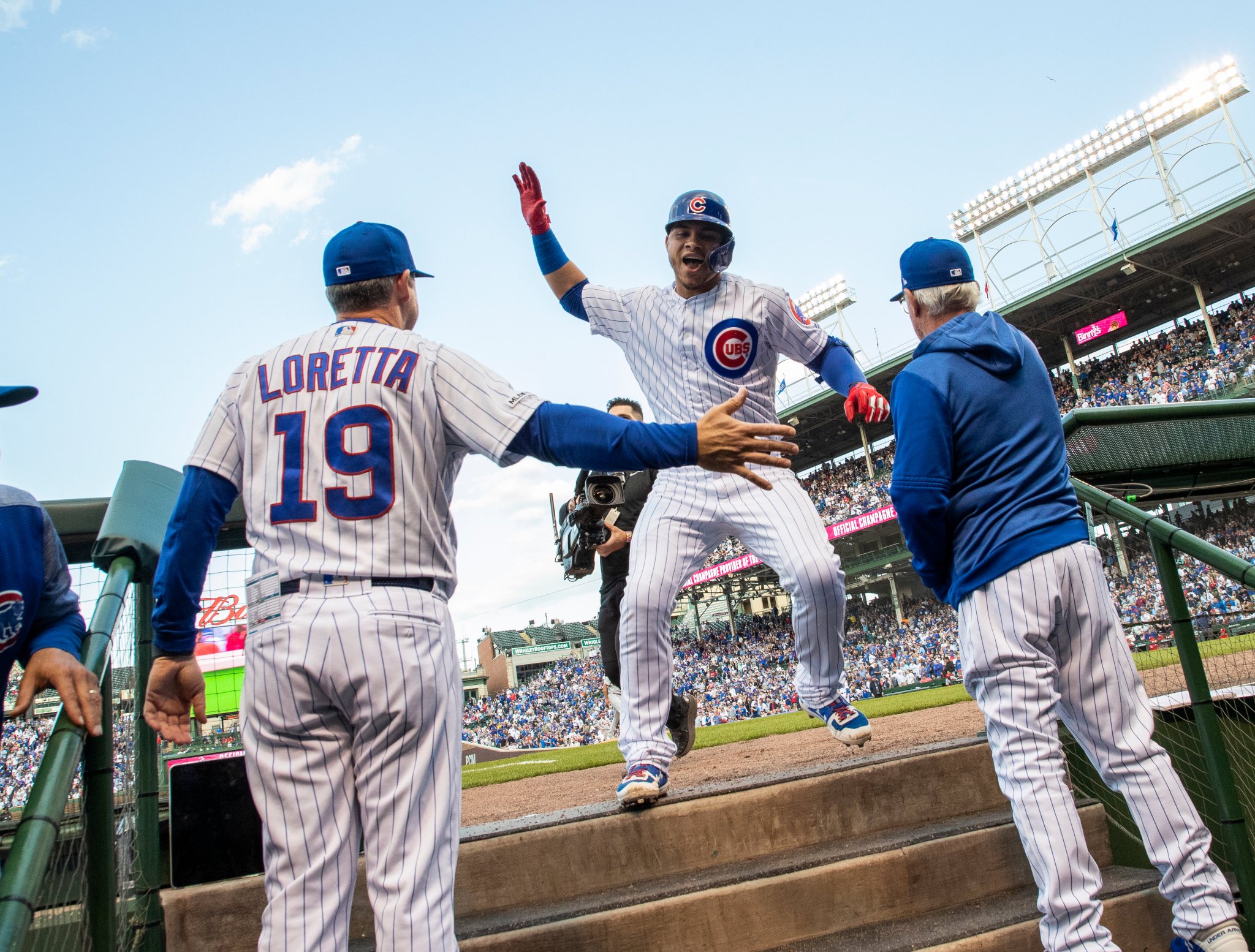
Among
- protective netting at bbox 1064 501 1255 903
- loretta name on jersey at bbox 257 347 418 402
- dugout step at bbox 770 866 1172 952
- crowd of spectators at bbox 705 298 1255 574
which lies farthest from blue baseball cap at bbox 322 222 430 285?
crowd of spectators at bbox 705 298 1255 574

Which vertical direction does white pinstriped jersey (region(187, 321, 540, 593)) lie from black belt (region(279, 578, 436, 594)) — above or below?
above

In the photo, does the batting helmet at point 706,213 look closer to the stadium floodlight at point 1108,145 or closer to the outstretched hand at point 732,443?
the outstretched hand at point 732,443

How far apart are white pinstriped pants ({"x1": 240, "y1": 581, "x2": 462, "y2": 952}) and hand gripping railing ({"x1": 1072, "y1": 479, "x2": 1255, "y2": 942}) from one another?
2168 millimetres

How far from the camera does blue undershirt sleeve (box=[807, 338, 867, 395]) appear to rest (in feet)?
11.0

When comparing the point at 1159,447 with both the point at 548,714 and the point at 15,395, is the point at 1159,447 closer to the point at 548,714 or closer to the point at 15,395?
the point at 15,395

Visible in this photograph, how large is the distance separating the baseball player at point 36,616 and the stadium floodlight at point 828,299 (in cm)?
3541

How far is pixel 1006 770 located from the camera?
2105 millimetres

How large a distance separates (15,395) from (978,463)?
→ 92.6 inches

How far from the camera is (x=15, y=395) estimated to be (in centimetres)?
186

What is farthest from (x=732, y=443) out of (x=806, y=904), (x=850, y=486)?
(x=850, y=486)

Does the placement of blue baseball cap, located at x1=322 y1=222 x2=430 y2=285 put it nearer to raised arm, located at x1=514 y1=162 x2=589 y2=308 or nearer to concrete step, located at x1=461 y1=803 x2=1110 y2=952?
raised arm, located at x1=514 y1=162 x2=589 y2=308

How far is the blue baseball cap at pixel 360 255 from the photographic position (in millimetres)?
2045

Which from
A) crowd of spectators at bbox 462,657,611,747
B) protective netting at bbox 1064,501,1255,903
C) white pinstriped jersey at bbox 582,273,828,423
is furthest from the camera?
crowd of spectators at bbox 462,657,611,747

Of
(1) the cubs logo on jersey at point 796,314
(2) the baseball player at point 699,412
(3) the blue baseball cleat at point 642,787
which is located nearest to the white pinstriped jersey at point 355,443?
(3) the blue baseball cleat at point 642,787
